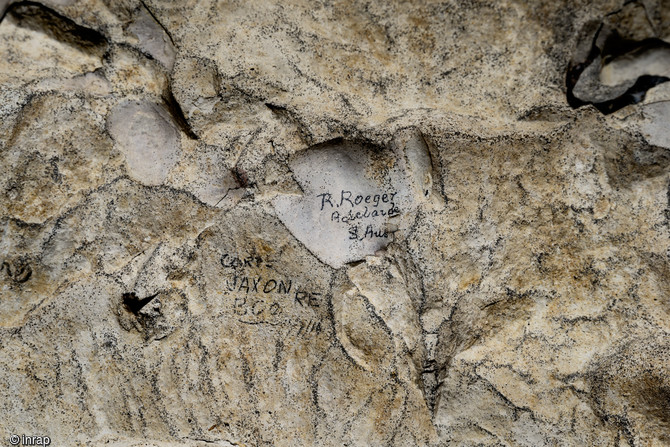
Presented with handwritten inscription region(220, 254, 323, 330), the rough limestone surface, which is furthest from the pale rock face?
handwritten inscription region(220, 254, 323, 330)

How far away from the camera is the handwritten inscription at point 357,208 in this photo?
3.57 ft

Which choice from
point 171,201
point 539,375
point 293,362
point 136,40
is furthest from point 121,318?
point 539,375

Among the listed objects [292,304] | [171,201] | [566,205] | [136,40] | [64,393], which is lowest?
[64,393]

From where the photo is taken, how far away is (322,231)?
3.61ft

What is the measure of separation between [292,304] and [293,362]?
0.12 metres

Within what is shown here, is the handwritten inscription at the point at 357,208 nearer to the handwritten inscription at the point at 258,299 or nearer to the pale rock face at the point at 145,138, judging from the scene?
the handwritten inscription at the point at 258,299

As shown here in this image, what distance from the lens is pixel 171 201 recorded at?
1085mm

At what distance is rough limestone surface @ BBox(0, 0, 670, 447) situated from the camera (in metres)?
0.98

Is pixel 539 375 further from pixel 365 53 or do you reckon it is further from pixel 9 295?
pixel 9 295

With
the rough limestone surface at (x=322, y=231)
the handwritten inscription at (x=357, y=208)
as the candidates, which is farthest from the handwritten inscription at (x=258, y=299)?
the handwritten inscription at (x=357, y=208)

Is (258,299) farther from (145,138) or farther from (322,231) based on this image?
(145,138)

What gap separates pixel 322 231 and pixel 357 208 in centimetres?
9

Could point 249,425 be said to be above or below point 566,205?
below

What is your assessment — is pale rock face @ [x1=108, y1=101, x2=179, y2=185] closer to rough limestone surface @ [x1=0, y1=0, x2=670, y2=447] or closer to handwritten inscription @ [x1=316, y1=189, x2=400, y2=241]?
rough limestone surface @ [x1=0, y1=0, x2=670, y2=447]
